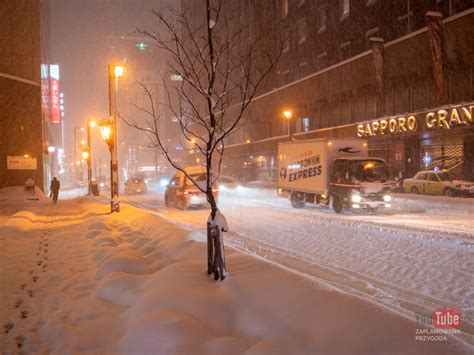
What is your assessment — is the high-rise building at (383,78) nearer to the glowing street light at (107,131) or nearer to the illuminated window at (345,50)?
the illuminated window at (345,50)

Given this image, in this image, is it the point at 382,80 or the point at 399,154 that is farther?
the point at 399,154

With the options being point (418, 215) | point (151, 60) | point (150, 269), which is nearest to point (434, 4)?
point (418, 215)

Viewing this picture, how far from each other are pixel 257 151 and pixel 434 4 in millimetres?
30609

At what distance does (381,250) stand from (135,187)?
3395 centimetres

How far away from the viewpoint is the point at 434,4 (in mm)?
31891

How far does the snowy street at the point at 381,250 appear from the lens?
7.13 m

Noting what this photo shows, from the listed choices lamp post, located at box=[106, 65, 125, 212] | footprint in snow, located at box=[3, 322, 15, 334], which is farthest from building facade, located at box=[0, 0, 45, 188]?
footprint in snow, located at box=[3, 322, 15, 334]

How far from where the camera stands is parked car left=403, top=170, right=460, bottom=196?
88.6 ft

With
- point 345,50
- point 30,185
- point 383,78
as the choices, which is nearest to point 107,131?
point 30,185

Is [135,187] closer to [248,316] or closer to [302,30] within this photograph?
[302,30]

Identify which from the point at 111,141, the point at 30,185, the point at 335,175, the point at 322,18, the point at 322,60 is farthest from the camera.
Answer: the point at 322,60

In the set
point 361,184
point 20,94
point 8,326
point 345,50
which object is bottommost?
point 8,326

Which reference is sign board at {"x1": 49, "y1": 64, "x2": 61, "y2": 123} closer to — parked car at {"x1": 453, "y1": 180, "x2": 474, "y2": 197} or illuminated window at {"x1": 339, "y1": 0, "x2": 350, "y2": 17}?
illuminated window at {"x1": 339, "y1": 0, "x2": 350, "y2": 17}

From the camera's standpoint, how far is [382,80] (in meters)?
33.9
